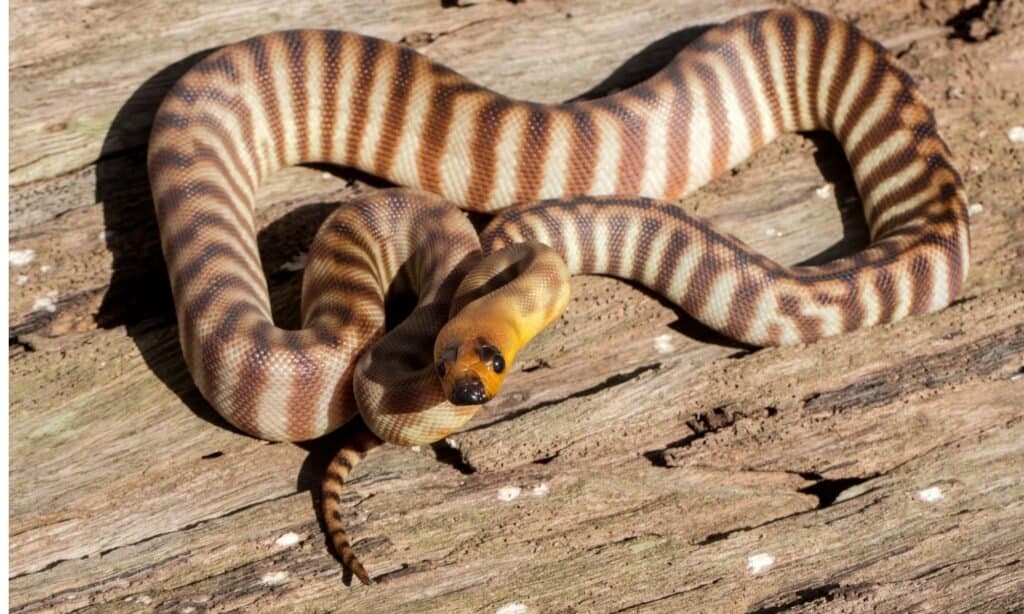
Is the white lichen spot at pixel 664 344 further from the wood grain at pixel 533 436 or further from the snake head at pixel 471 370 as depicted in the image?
the snake head at pixel 471 370

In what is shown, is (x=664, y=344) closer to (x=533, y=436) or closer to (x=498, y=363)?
(x=533, y=436)

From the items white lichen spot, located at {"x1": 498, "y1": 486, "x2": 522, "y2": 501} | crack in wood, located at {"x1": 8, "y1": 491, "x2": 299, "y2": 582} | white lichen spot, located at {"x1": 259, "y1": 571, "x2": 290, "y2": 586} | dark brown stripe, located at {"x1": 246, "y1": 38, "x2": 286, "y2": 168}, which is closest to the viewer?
white lichen spot, located at {"x1": 259, "y1": 571, "x2": 290, "y2": 586}

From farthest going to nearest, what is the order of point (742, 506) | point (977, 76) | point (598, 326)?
1. point (977, 76)
2. point (598, 326)
3. point (742, 506)

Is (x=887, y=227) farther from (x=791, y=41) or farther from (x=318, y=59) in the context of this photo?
(x=318, y=59)

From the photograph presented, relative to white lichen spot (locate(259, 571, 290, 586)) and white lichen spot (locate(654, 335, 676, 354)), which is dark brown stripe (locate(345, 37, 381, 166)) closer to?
white lichen spot (locate(654, 335, 676, 354))

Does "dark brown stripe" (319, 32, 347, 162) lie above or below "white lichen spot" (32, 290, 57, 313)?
above

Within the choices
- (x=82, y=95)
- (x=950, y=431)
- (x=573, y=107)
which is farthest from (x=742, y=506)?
(x=82, y=95)

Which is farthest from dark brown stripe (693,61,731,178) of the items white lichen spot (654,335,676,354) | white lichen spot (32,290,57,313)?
white lichen spot (32,290,57,313)
